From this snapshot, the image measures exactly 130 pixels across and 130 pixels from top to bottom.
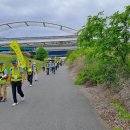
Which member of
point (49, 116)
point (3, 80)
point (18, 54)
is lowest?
point (49, 116)

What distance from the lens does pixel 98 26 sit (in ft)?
64.4

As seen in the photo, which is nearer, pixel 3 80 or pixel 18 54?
pixel 3 80

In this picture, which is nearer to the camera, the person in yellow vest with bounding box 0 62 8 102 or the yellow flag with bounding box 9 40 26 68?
the person in yellow vest with bounding box 0 62 8 102

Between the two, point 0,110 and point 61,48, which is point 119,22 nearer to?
point 0,110

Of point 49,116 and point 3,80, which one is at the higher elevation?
point 3,80

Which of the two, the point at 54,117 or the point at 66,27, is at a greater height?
the point at 66,27

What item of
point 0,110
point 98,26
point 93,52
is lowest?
point 0,110

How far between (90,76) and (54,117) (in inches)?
520

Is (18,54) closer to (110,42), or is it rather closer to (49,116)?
(110,42)

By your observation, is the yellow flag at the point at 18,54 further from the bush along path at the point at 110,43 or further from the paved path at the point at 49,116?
the bush along path at the point at 110,43

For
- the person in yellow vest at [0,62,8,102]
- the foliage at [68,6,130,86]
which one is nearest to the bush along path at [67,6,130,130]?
the foliage at [68,6,130,86]

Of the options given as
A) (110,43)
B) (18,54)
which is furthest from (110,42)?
(18,54)

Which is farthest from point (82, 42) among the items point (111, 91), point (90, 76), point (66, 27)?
point (66, 27)

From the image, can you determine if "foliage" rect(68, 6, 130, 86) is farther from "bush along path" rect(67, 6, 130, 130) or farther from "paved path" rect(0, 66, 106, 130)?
"paved path" rect(0, 66, 106, 130)
